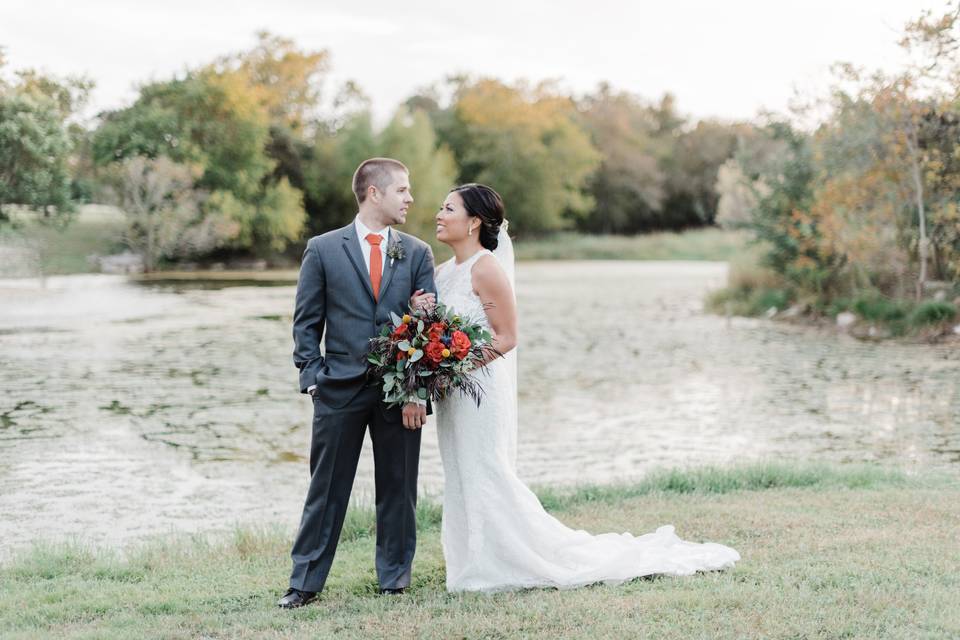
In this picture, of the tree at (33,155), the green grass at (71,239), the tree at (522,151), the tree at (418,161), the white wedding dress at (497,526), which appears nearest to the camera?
the white wedding dress at (497,526)

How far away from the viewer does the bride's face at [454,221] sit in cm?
501

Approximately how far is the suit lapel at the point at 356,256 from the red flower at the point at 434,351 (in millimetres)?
405

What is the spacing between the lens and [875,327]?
2022cm

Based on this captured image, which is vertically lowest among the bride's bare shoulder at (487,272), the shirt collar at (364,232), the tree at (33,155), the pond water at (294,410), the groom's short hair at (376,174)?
the pond water at (294,410)

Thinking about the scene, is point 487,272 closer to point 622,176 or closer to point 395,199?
point 395,199

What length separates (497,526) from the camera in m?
4.93

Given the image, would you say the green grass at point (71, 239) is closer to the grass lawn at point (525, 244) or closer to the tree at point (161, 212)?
the grass lawn at point (525, 244)

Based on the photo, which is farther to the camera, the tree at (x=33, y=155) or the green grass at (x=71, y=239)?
the green grass at (x=71, y=239)

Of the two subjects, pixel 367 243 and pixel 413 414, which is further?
pixel 367 243

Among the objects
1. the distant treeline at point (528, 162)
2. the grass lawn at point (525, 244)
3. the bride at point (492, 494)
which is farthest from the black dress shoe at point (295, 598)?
the grass lawn at point (525, 244)

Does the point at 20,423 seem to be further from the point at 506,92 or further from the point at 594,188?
the point at 594,188

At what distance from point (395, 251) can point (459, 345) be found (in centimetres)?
54

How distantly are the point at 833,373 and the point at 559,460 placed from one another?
7293mm

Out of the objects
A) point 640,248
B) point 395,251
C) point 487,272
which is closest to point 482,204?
point 487,272
